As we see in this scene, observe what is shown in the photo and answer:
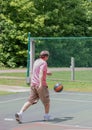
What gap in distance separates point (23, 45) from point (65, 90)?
1732 cm

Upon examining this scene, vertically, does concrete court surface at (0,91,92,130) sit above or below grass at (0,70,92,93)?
above

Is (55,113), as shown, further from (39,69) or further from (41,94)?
(39,69)

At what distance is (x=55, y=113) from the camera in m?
14.1

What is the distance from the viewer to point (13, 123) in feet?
40.1

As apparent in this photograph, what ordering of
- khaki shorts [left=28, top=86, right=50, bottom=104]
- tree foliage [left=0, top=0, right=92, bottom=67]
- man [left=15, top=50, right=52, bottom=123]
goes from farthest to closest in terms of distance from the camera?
tree foliage [left=0, top=0, right=92, bottom=67], khaki shorts [left=28, top=86, right=50, bottom=104], man [left=15, top=50, right=52, bottom=123]

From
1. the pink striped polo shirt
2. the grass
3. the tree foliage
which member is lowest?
the grass

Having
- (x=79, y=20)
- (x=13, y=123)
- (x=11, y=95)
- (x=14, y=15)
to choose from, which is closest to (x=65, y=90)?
(x=11, y=95)

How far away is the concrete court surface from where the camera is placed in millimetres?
11734

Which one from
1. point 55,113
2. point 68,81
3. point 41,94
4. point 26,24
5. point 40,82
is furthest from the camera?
point 26,24

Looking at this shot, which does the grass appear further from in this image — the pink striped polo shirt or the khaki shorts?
the pink striped polo shirt

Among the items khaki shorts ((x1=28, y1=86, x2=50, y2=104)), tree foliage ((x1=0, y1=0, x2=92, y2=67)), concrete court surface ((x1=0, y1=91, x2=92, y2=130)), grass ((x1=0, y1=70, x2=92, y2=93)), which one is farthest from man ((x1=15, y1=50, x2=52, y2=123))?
tree foliage ((x1=0, y1=0, x2=92, y2=67))

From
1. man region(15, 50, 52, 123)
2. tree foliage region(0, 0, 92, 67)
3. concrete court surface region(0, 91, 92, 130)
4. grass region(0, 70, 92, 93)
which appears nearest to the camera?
concrete court surface region(0, 91, 92, 130)

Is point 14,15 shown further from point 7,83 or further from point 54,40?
point 7,83

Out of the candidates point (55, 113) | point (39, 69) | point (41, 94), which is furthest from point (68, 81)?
point (39, 69)
